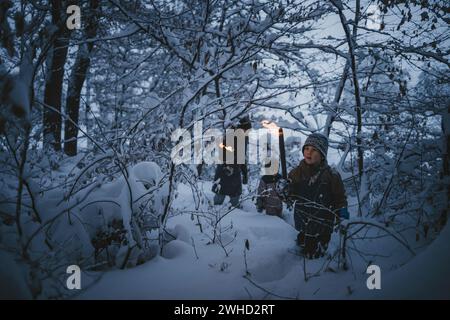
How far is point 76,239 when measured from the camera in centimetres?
256

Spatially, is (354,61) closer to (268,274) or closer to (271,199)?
(271,199)

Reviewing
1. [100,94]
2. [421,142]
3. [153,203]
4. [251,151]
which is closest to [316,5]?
[421,142]

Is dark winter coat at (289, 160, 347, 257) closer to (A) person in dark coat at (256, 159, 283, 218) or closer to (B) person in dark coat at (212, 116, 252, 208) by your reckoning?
(A) person in dark coat at (256, 159, 283, 218)

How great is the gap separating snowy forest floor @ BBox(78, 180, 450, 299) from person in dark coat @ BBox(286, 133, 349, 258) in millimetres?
217

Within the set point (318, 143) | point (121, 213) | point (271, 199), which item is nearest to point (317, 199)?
point (318, 143)

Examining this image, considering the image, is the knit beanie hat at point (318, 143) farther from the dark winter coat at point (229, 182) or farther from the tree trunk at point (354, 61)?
the dark winter coat at point (229, 182)

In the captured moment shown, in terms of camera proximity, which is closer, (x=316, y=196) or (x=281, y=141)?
(x=316, y=196)

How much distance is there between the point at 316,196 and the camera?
3.03m

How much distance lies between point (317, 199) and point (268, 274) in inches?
41.8

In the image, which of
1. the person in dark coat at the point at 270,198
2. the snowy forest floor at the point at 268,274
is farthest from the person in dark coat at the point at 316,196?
the person in dark coat at the point at 270,198

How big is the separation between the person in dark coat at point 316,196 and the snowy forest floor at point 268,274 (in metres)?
0.22

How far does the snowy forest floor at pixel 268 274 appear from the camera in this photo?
73.2 inches

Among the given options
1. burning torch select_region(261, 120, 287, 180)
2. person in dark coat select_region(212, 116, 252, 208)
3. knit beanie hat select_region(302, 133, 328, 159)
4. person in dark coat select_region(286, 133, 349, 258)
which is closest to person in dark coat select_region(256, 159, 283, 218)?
burning torch select_region(261, 120, 287, 180)

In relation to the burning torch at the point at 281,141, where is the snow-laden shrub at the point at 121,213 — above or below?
below
